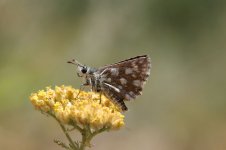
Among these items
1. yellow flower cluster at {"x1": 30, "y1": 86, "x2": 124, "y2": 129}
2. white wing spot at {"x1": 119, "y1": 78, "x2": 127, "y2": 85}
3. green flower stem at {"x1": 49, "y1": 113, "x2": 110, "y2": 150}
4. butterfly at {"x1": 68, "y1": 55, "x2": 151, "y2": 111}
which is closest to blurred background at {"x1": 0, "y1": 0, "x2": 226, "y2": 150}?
butterfly at {"x1": 68, "y1": 55, "x2": 151, "y2": 111}

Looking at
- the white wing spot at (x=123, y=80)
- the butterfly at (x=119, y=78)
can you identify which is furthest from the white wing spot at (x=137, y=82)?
the white wing spot at (x=123, y=80)

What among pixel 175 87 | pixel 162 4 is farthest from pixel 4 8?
pixel 162 4

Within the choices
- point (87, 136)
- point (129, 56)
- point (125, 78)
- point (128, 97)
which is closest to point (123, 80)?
point (125, 78)

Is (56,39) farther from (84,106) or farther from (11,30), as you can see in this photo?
(84,106)

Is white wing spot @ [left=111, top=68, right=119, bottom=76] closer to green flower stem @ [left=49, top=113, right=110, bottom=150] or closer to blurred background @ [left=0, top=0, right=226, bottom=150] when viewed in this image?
green flower stem @ [left=49, top=113, right=110, bottom=150]

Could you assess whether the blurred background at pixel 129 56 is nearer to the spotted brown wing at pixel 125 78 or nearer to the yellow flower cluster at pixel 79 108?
the spotted brown wing at pixel 125 78

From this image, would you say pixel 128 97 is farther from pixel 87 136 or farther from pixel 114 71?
pixel 87 136
